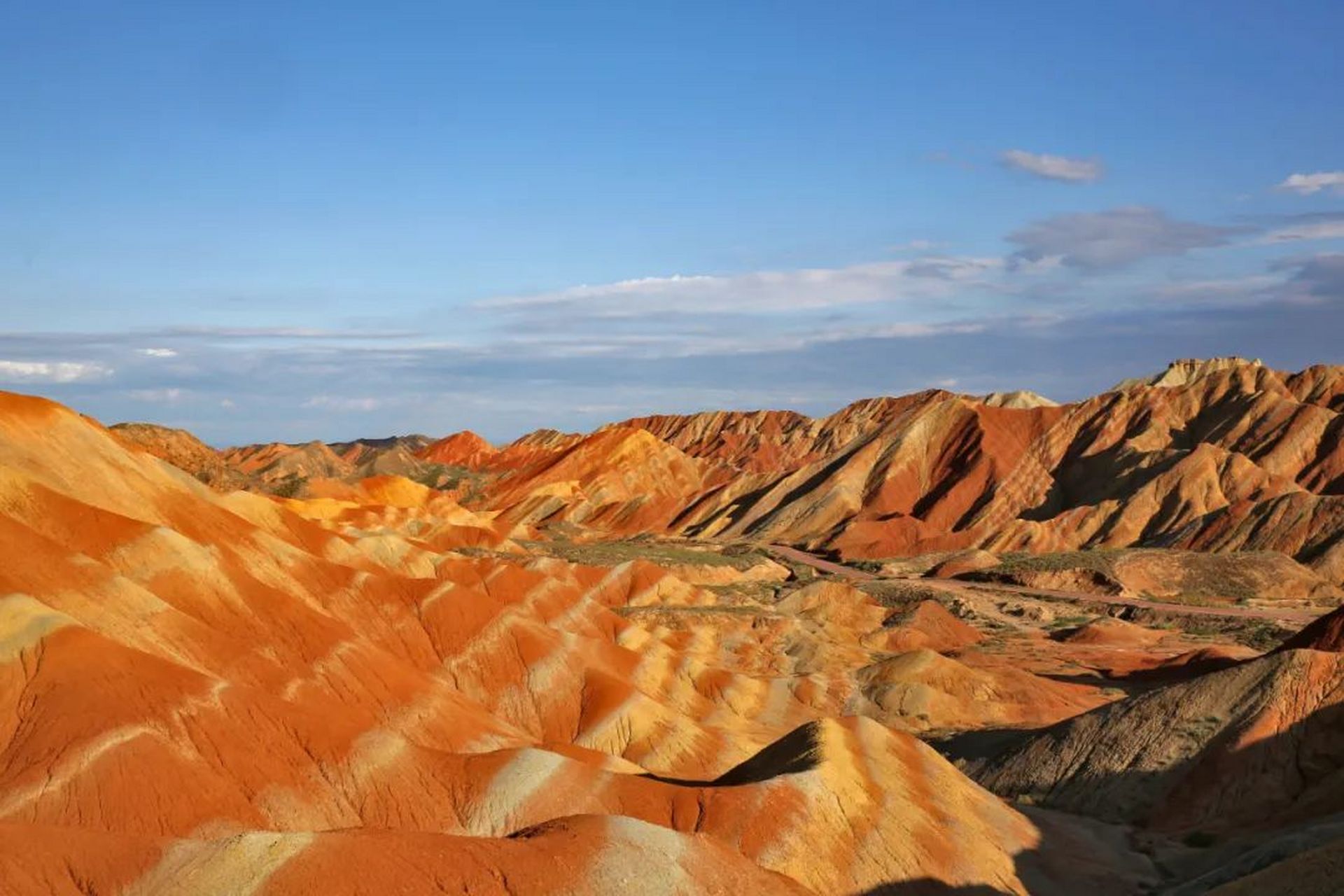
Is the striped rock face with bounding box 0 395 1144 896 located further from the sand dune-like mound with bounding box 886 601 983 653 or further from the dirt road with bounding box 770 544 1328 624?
the dirt road with bounding box 770 544 1328 624

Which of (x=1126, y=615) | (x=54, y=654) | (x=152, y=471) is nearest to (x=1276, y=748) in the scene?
(x=54, y=654)

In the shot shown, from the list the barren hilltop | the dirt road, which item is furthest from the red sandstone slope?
the barren hilltop

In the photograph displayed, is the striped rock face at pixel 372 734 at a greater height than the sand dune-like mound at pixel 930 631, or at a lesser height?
greater

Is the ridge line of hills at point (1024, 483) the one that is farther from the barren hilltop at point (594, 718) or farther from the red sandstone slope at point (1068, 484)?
the barren hilltop at point (594, 718)

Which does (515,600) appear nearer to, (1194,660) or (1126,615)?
(1194,660)

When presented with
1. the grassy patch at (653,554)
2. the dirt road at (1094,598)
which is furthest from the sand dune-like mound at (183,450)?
the dirt road at (1094,598)

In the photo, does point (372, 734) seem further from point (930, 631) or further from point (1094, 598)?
point (1094, 598)

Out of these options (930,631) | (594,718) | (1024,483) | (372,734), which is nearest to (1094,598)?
(930,631)
